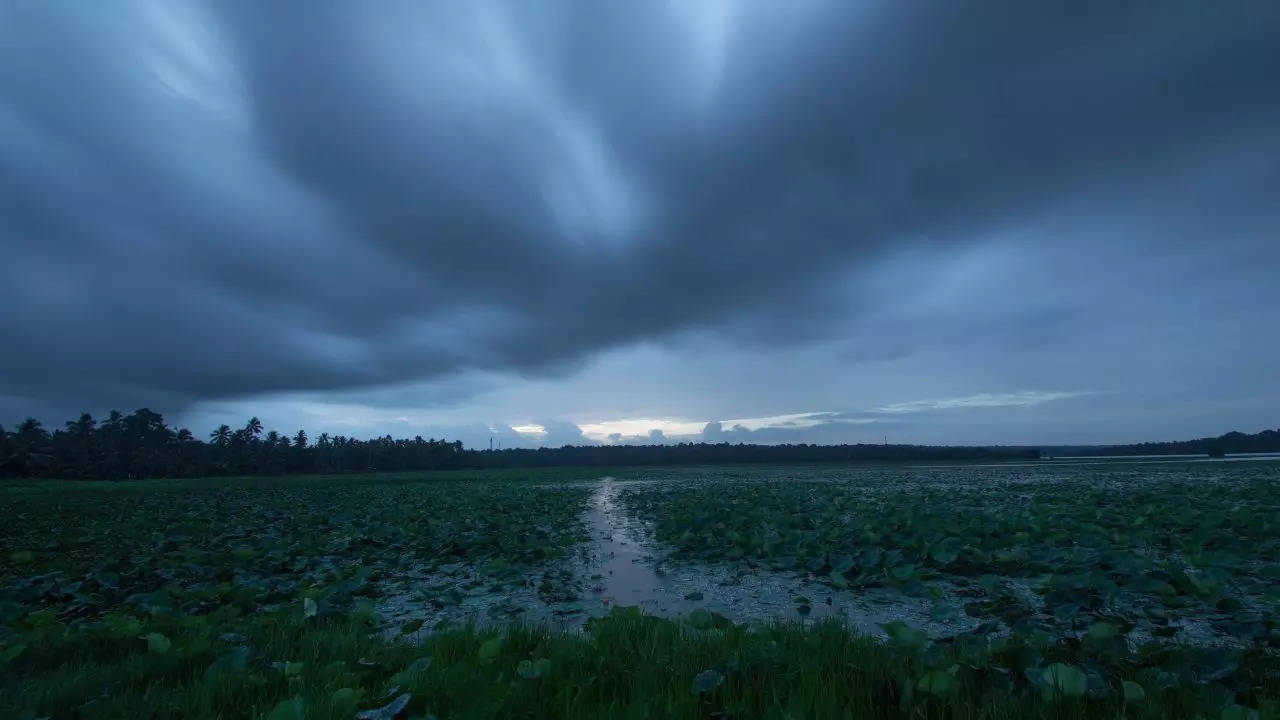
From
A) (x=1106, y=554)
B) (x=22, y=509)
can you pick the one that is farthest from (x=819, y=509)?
(x=22, y=509)

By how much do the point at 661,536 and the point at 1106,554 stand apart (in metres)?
7.46

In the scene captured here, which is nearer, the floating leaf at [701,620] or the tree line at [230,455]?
the floating leaf at [701,620]

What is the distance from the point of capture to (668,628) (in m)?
4.55

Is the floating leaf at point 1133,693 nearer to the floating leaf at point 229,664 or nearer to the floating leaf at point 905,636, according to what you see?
the floating leaf at point 905,636

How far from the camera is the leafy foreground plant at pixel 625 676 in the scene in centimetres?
301

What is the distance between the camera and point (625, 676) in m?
3.62

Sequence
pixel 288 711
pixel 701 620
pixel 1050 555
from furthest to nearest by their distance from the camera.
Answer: pixel 1050 555, pixel 701 620, pixel 288 711

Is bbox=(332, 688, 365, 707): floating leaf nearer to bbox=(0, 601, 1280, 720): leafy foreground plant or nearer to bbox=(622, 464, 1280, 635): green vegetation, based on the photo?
A: bbox=(0, 601, 1280, 720): leafy foreground plant

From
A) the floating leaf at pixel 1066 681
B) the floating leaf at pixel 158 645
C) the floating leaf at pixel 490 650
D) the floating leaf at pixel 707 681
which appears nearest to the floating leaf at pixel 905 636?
the floating leaf at pixel 1066 681

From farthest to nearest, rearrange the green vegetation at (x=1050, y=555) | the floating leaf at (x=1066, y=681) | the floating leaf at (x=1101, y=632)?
1. the green vegetation at (x=1050, y=555)
2. the floating leaf at (x=1101, y=632)
3. the floating leaf at (x=1066, y=681)

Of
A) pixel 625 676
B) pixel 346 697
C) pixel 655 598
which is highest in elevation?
pixel 346 697

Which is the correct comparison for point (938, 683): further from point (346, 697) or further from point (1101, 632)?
point (346, 697)

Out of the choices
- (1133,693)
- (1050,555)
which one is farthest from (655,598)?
(1050,555)

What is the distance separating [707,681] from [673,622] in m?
1.48
